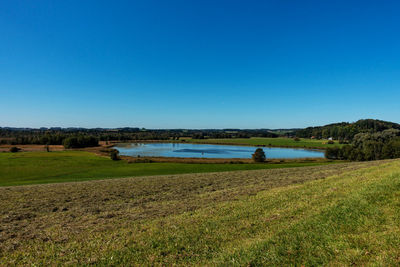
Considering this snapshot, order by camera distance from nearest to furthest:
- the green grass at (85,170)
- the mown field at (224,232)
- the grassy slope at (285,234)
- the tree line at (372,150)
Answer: the grassy slope at (285,234), the mown field at (224,232), the green grass at (85,170), the tree line at (372,150)

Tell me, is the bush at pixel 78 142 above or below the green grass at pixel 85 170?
above

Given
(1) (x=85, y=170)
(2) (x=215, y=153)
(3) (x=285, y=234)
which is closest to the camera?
(3) (x=285, y=234)

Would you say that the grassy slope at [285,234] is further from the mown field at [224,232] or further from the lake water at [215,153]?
the lake water at [215,153]

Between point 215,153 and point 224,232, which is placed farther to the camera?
point 215,153

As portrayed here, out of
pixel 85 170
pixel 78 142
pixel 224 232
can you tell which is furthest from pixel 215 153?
pixel 224 232

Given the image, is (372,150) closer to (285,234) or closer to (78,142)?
(285,234)

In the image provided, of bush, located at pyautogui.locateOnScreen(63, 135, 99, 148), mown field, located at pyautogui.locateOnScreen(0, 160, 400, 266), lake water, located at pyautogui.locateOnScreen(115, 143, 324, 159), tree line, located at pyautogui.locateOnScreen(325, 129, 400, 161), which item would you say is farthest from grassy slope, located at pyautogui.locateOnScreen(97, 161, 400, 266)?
bush, located at pyautogui.locateOnScreen(63, 135, 99, 148)

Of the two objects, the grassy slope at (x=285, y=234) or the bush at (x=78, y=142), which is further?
the bush at (x=78, y=142)

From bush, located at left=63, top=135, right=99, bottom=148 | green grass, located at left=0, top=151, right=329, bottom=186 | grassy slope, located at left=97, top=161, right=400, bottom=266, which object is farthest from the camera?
bush, located at left=63, top=135, right=99, bottom=148

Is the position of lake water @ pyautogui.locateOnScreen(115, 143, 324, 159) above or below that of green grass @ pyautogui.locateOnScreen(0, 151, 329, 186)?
below

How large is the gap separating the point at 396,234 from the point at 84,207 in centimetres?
1519

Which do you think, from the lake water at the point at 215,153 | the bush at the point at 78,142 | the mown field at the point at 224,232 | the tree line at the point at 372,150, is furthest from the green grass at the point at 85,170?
the bush at the point at 78,142

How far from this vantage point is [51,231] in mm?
9609

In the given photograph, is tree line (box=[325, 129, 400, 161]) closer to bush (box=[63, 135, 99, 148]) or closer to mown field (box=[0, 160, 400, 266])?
mown field (box=[0, 160, 400, 266])
